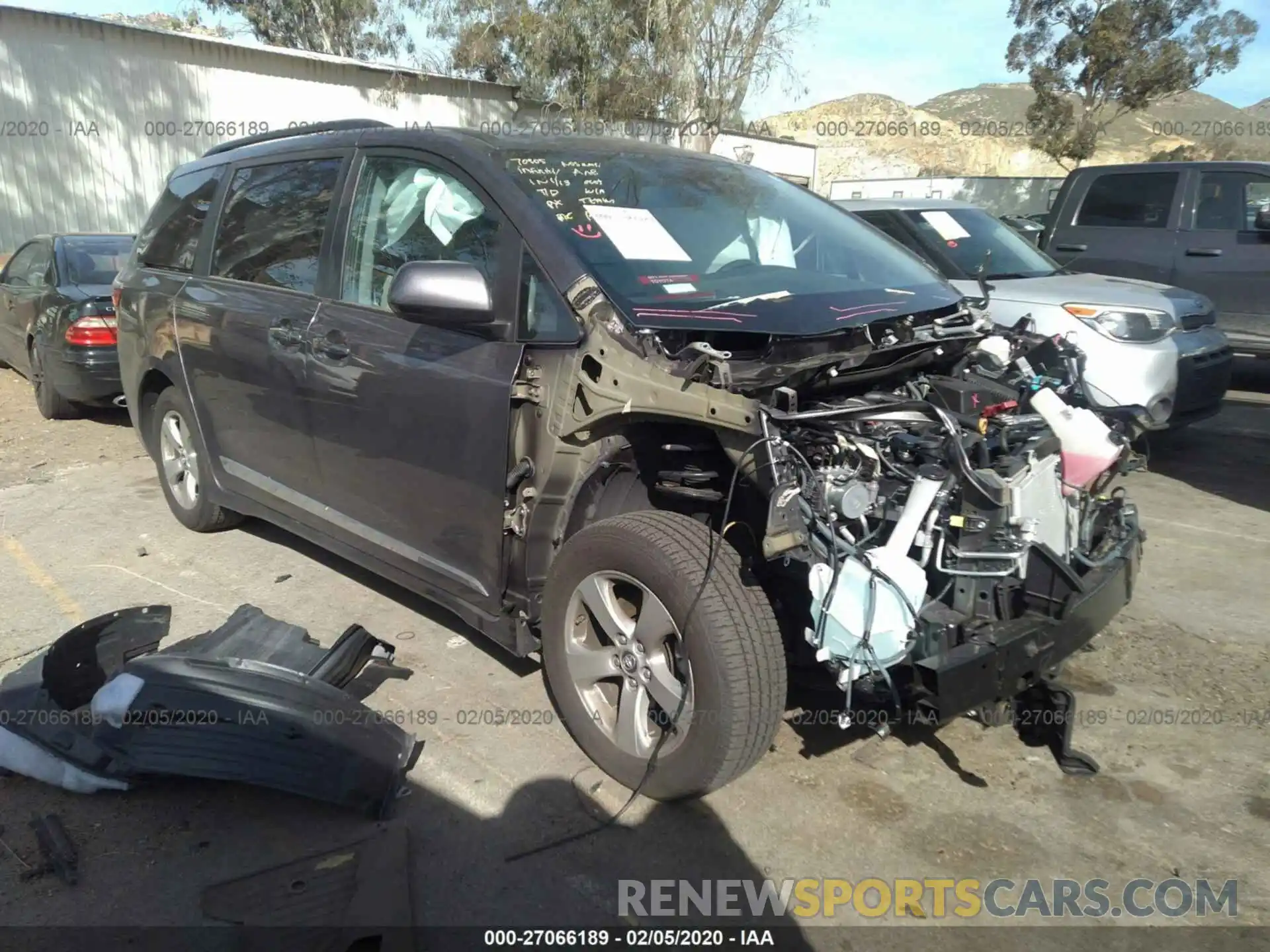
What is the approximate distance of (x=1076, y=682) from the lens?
144 inches

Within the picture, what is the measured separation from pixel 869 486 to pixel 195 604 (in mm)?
3193

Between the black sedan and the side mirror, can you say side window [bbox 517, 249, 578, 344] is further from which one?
the black sedan

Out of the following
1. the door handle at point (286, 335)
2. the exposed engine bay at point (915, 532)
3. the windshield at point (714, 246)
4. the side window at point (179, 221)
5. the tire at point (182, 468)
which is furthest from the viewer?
the tire at point (182, 468)

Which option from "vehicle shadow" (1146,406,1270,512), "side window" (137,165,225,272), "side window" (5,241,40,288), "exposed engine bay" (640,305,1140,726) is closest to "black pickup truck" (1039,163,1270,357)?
"vehicle shadow" (1146,406,1270,512)

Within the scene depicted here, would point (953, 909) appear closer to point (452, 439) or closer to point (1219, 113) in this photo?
point (452, 439)

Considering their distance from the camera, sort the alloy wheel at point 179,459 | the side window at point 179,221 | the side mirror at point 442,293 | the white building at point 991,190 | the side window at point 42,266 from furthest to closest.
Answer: the white building at point 991,190
the side window at point 42,266
the alloy wheel at point 179,459
the side window at point 179,221
the side mirror at point 442,293

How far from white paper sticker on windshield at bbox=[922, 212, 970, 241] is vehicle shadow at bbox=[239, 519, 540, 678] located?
4746 mm

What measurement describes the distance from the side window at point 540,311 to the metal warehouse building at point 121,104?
14.6 m

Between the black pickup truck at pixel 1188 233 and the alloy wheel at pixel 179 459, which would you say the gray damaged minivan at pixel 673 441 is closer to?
the alloy wheel at pixel 179 459

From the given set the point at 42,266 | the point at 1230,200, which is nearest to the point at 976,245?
the point at 1230,200

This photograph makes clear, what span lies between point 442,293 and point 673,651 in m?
1.28

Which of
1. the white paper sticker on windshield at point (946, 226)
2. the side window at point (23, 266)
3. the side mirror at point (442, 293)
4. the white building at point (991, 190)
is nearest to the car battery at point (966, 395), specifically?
the side mirror at point (442, 293)

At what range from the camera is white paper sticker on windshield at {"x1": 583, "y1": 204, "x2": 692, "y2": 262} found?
3.22 meters

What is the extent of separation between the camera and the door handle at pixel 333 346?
359 centimetres
